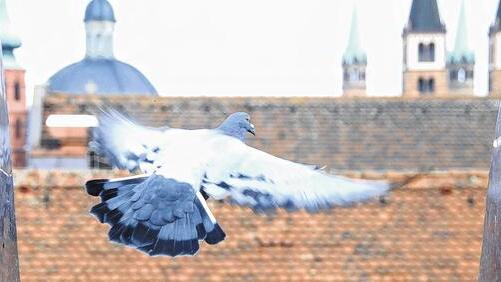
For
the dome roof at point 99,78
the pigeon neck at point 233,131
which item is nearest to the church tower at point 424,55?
the dome roof at point 99,78

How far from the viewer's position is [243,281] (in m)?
5.71

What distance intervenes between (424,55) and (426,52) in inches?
9.3

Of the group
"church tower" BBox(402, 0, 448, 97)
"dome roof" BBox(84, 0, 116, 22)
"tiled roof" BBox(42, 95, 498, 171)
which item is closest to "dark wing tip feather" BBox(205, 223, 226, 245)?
"dome roof" BBox(84, 0, 116, 22)

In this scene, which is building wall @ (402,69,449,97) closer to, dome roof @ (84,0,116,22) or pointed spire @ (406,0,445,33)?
pointed spire @ (406,0,445,33)

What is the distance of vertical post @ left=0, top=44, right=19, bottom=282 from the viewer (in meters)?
1.57

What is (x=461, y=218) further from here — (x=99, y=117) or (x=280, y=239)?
(x=99, y=117)

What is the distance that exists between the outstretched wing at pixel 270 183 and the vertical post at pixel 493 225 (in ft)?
0.60

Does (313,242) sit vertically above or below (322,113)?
below

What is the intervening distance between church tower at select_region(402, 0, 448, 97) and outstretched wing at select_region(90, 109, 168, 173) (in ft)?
151

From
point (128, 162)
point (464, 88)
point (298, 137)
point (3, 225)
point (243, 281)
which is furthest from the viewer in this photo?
point (464, 88)

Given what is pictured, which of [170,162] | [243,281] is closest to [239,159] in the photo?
[170,162]

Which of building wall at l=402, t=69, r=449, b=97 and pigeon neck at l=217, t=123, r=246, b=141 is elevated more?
building wall at l=402, t=69, r=449, b=97

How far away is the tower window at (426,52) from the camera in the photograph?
5028cm

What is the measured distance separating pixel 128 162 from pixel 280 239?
14.2 ft
